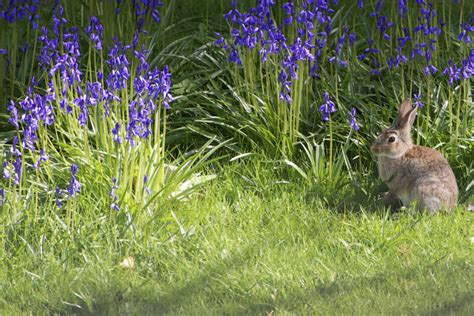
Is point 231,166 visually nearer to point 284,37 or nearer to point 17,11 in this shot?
point 284,37

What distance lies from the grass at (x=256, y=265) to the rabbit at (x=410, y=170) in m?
0.13

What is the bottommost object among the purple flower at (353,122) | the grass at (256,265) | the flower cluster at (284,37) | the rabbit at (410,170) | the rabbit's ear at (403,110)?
the grass at (256,265)

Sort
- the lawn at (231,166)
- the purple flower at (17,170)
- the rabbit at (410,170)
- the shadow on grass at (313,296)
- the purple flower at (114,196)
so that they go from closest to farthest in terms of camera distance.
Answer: the shadow on grass at (313,296), the lawn at (231,166), the purple flower at (17,170), the purple flower at (114,196), the rabbit at (410,170)

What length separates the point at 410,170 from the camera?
659 centimetres

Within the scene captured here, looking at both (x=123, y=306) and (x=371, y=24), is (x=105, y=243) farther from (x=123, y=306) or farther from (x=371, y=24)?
(x=371, y=24)

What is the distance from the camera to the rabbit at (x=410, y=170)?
6414 mm

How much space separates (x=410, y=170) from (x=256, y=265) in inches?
62.8

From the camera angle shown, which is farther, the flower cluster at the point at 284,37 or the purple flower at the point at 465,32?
the purple flower at the point at 465,32

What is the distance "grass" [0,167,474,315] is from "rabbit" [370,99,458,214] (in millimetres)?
132

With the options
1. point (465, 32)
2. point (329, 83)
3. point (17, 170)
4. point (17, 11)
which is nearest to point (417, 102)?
point (465, 32)

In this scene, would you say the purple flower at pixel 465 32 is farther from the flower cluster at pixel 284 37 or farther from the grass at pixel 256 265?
the grass at pixel 256 265

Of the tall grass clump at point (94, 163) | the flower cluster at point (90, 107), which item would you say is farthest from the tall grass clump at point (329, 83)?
the flower cluster at point (90, 107)

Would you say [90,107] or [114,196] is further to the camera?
[90,107]

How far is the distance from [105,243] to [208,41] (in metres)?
2.75
